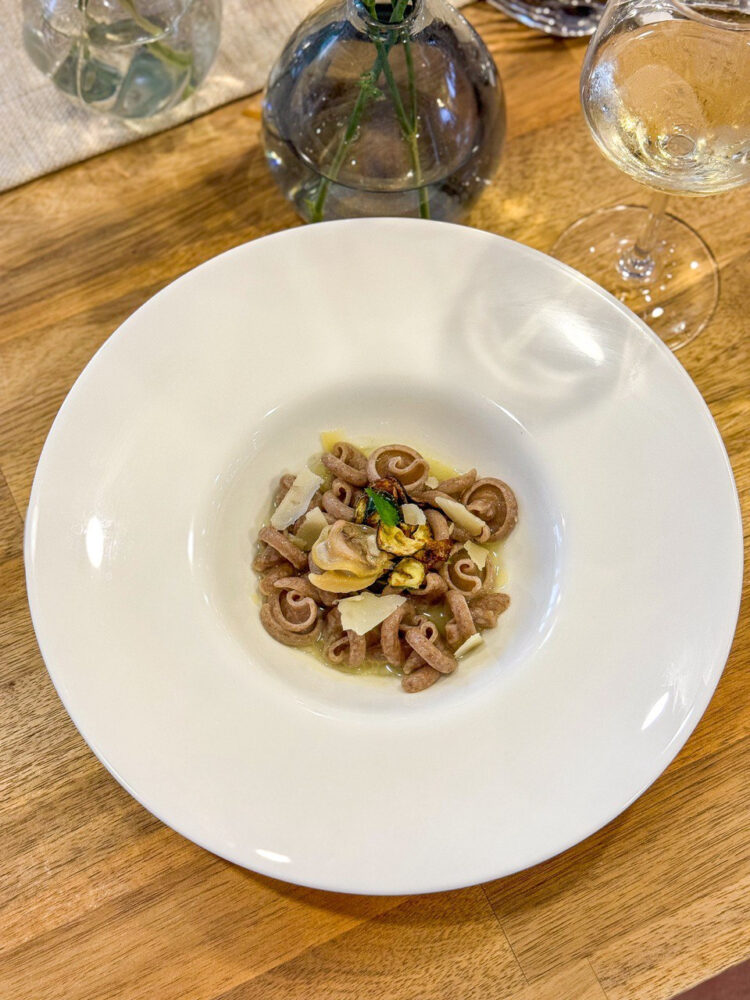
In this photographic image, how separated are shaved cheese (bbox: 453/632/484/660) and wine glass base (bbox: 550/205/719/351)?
599 mm

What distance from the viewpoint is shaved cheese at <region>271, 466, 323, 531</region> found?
1296 mm

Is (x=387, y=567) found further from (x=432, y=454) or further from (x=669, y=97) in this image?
(x=669, y=97)

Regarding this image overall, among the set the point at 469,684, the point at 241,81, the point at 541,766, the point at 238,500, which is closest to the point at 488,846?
the point at 541,766

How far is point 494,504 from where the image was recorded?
131 cm

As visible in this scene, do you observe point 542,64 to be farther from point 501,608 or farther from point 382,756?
point 382,756

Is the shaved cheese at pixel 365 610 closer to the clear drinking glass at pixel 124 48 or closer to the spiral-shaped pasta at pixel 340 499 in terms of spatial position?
the spiral-shaped pasta at pixel 340 499

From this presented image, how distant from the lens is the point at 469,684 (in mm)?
1181

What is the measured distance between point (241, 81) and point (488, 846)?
133 centimetres

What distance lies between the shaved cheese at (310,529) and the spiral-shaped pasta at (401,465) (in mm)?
86

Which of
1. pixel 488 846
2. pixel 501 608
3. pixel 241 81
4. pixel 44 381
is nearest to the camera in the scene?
pixel 488 846

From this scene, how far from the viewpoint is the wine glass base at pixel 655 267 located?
5.03ft

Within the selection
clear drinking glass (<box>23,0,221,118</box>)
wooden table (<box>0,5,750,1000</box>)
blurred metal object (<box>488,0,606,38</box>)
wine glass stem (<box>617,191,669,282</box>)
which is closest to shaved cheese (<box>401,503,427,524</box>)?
wooden table (<box>0,5,750,1000</box>)

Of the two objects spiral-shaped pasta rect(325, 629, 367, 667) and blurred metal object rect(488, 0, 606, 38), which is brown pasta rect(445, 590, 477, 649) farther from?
blurred metal object rect(488, 0, 606, 38)

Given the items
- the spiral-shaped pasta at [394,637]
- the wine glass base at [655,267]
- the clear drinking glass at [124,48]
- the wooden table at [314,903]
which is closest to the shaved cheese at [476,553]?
the spiral-shaped pasta at [394,637]
